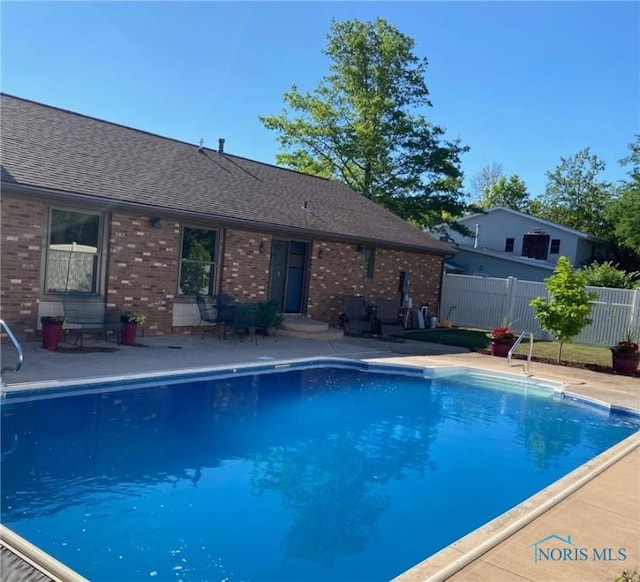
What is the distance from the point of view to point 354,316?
1672 centimetres

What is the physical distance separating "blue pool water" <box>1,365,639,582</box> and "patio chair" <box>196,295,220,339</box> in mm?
3086

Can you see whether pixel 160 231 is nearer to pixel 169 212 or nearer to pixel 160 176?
pixel 169 212

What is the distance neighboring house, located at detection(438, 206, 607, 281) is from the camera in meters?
27.7

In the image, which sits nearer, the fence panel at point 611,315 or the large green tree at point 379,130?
the fence panel at point 611,315

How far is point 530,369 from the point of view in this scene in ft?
43.6

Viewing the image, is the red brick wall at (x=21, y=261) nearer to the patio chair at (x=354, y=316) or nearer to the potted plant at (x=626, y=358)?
the patio chair at (x=354, y=316)

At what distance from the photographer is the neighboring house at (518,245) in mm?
27688

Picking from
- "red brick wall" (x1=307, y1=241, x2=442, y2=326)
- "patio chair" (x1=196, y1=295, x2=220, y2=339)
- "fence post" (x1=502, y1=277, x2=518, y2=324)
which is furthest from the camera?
"fence post" (x1=502, y1=277, x2=518, y2=324)

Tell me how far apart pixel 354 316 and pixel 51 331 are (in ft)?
29.0

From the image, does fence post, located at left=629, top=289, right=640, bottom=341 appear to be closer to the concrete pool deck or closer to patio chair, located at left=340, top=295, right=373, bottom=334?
the concrete pool deck

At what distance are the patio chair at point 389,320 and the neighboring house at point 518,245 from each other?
1047cm

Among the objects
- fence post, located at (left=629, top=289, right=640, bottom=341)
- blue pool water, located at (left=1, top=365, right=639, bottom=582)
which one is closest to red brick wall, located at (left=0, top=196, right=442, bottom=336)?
blue pool water, located at (left=1, top=365, right=639, bottom=582)

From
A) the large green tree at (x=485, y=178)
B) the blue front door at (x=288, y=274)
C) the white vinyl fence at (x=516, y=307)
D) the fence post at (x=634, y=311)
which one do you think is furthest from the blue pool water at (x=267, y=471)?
the large green tree at (x=485, y=178)

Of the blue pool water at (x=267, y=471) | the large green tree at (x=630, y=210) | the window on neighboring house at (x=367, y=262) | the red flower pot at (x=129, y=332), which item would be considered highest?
the large green tree at (x=630, y=210)
